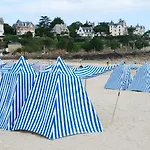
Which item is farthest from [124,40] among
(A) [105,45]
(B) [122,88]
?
(B) [122,88]

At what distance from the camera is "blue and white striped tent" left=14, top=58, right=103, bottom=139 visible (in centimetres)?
829

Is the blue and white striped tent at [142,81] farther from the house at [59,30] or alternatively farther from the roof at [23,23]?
the roof at [23,23]

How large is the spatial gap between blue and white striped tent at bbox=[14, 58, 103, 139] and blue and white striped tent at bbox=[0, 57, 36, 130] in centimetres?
26

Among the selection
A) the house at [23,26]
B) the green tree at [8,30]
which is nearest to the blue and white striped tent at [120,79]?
the green tree at [8,30]

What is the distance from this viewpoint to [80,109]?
8.59 m

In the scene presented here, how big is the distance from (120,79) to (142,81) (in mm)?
1233

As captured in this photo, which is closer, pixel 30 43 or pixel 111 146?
pixel 111 146

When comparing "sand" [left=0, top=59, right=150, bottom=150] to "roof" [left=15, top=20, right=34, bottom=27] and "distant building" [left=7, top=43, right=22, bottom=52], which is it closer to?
"distant building" [left=7, top=43, right=22, bottom=52]

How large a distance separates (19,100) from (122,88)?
8449 millimetres

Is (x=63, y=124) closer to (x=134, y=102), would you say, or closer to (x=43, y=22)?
(x=134, y=102)

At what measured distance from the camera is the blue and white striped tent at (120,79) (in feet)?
55.3

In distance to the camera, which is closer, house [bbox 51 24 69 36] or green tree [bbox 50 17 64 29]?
house [bbox 51 24 69 36]

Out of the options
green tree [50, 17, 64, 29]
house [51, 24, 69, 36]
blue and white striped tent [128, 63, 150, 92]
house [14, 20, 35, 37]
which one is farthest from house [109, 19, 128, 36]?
blue and white striped tent [128, 63, 150, 92]

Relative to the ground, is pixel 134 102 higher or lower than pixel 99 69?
lower
